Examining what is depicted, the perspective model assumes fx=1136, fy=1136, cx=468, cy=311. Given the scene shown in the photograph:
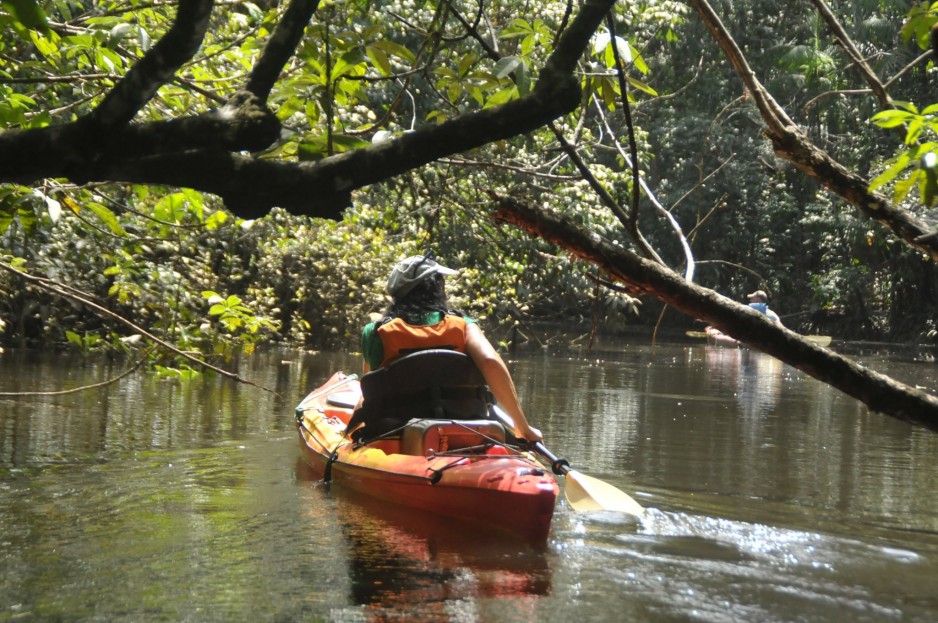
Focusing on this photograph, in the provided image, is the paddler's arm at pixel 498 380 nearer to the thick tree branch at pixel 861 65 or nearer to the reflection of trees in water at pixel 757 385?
the thick tree branch at pixel 861 65

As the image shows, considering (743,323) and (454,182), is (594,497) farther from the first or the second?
(743,323)

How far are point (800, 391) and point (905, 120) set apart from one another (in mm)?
13151

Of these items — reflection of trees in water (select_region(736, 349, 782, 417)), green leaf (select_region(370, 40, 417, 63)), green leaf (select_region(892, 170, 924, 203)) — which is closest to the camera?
green leaf (select_region(892, 170, 924, 203))

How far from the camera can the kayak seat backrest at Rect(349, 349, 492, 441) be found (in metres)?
6.22

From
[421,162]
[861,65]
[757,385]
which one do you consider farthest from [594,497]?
[757,385]

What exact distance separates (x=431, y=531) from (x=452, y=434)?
60cm

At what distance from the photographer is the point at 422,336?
20.5 ft

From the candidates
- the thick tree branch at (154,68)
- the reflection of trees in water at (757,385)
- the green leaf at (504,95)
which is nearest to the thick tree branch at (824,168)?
the green leaf at (504,95)

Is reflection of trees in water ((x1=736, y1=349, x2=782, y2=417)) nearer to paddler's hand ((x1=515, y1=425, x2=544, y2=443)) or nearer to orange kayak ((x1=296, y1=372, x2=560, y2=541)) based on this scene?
paddler's hand ((x1=515, y1=425, x2=544, y2=443))

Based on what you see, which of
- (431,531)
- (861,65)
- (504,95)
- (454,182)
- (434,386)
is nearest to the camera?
(504,95)

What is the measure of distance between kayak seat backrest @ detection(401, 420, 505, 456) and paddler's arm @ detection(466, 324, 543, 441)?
0.11 meters

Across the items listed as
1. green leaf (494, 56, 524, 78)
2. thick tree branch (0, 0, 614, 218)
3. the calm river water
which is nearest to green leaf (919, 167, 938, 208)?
thick tree branch (0, 0, 614, 218)

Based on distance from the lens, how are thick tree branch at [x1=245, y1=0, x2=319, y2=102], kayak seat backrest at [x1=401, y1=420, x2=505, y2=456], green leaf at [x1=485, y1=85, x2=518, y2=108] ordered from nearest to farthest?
1. thick tree branch at [x1=245, y1=0, x2=319, y2=102]
2. green leaf at [x1=485, y1=85, x2=518, y2=108]
3. kayak seat backrest at [x1=401, y1=420, x2=505, y2=456]

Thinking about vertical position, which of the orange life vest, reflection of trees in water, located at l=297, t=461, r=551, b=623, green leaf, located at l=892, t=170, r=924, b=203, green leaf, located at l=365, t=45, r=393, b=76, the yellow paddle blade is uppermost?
green leaf, located at l=365, t=45, r=393, b=76
